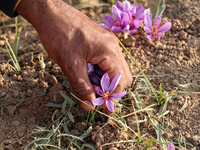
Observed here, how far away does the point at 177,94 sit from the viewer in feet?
5.24

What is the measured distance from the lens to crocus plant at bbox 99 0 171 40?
1.75 meters

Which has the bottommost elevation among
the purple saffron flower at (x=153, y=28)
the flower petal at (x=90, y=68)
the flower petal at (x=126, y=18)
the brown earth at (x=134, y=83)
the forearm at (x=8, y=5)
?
the brown earth at (x=134, y=83)

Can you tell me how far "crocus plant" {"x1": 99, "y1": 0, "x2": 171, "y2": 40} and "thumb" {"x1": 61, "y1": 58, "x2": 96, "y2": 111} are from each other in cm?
59

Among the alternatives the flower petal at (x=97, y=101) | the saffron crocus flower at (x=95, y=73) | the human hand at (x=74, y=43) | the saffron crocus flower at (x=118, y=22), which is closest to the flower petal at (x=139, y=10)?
the saffron crocus flower at (x=118, y=22)

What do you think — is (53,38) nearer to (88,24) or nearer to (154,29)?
(88,24)

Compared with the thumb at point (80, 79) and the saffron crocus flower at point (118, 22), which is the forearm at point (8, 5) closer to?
the thumb at point (80, 79)

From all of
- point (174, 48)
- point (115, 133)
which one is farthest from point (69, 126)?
point (174, 48)

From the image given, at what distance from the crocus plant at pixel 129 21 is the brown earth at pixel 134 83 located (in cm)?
12

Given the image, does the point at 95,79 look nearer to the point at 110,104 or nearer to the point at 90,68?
the point at 90,68

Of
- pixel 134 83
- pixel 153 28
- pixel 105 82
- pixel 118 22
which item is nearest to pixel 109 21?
pixel 118 22

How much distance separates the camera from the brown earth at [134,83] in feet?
4.55

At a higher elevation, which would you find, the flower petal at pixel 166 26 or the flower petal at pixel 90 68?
the flower petal at pixel 166 26

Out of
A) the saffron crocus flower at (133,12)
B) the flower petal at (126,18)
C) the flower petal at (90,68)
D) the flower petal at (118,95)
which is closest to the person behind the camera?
the flower petal at (118,95)

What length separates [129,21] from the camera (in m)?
1.81
